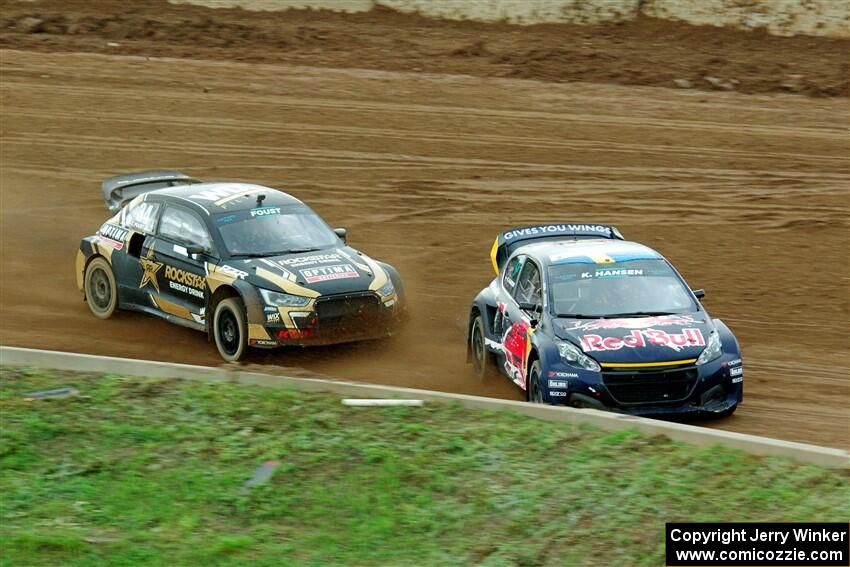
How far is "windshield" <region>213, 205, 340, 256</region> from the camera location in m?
13.6

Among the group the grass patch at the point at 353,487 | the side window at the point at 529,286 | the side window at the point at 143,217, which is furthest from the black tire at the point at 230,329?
the grass patch at the point at 353,487

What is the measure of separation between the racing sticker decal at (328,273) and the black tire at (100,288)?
2.80 meters

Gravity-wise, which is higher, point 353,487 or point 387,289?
point 353,487

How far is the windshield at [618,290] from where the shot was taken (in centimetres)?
1142

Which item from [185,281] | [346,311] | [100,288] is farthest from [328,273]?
[100,288]

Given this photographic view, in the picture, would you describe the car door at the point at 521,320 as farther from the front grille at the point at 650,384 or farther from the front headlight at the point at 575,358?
the front grille at the point at 650,384

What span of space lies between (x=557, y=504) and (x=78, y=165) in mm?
15544

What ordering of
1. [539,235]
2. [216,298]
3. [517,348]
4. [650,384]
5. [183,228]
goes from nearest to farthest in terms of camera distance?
[650,384] < [517,348] < [216,298] < [539,235] < [183,228]

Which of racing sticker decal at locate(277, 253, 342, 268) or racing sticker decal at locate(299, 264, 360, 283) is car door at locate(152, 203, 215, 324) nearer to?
racing sticker decal at locate(277, 253, 342, 268)

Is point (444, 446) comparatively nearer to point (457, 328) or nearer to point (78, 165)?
point (457, 328)

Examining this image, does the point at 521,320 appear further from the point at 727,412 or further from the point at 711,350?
the point at 727,412

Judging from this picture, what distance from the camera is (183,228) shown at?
14.0 metres

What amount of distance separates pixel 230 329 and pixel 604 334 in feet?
13.8

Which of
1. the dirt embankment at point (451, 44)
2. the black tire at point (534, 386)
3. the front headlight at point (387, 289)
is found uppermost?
the dirt embankment at point (451, 44)
